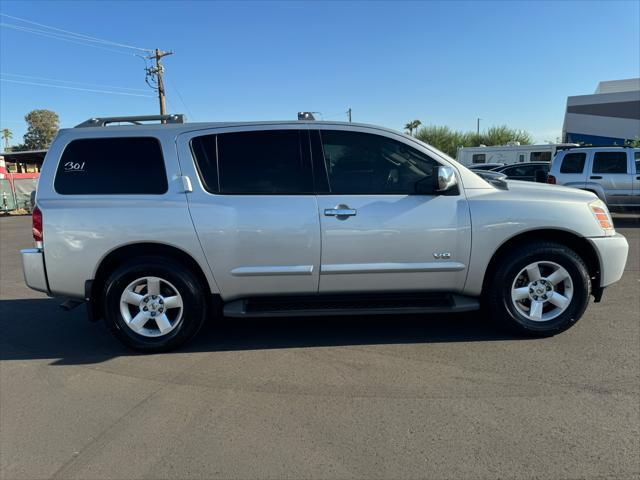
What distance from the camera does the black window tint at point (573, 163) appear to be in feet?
39.9

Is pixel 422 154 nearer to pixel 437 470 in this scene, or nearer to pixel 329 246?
pixel 329 246

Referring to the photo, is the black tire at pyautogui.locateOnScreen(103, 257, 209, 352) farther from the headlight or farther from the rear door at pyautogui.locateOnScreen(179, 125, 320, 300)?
the headlight

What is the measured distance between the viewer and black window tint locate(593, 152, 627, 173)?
12.0 m


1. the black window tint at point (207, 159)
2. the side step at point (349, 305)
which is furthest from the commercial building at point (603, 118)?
the black window tint at point (207, 159)

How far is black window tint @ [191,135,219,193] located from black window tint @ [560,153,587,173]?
11129mm

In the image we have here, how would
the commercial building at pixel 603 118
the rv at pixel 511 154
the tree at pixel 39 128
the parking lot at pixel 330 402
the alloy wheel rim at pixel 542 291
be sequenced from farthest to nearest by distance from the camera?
1. the tree at pixel 39 128
2. the commercial building at pixel 603 118
3. the rv at pixel 511 154
4. the alloy wheel rim at pixel 542 291
5. the parking lot at pixel 330 402

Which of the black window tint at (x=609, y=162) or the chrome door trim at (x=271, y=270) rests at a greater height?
the black window tint at (x=609, y=162)

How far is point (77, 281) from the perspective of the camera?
4012 millimetres

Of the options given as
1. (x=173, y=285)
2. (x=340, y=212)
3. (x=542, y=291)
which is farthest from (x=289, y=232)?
(x=542, y=291)

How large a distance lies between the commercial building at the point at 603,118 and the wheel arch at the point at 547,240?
3948 centimetres

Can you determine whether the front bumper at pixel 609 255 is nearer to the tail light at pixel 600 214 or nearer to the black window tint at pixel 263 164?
the tail light at pixel 600 214

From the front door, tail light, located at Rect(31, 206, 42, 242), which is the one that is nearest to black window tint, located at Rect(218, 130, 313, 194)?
the front door

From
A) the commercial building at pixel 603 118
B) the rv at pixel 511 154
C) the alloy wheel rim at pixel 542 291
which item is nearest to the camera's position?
the alloy wheel rim at pixel 542 291

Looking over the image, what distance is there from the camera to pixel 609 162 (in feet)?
39.4
